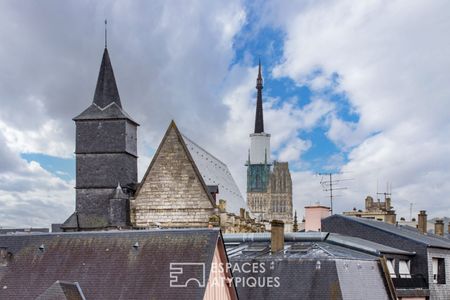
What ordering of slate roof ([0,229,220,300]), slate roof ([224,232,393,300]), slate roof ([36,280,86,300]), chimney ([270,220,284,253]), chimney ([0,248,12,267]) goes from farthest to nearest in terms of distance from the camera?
chimney ([270,220,284,253]), chimney ([0,248,12,267]), slate roof ([224,232,393,300]), slate roof ([0,229,220,300]), slate roof ([36,280,86,300])

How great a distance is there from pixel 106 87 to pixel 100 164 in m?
5.81

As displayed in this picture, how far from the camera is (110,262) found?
2742 centimetres

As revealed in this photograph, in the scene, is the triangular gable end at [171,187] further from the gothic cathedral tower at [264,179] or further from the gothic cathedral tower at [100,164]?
the gothic cathedral tower at [264,179]

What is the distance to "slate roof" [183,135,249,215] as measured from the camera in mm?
53378

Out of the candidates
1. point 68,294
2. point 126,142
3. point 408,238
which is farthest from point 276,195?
point 68,294

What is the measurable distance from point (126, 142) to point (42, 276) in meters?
25.5

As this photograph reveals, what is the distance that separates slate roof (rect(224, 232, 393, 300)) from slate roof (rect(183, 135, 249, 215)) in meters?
22.0

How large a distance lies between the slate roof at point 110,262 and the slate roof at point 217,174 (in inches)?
934

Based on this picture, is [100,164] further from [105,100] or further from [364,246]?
[364,246]
